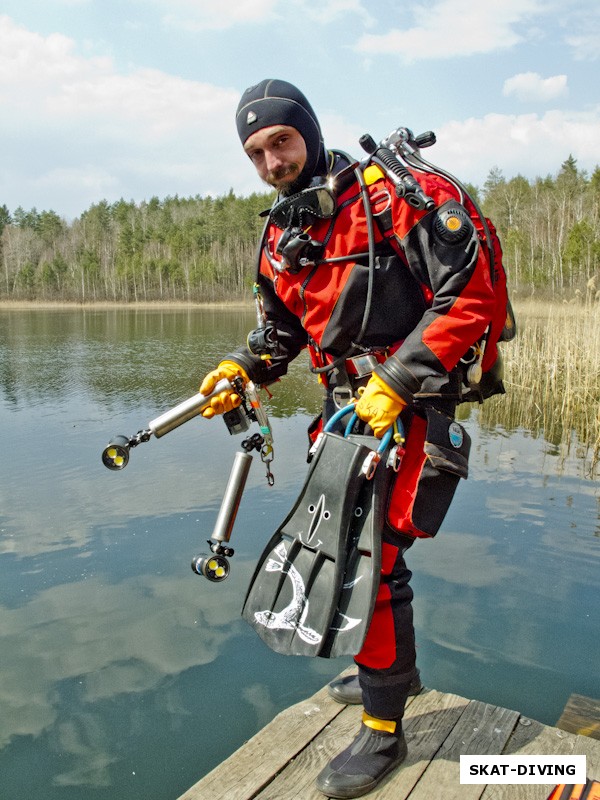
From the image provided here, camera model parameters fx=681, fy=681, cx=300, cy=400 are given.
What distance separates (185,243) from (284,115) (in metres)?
80.1

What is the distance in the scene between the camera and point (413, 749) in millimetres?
2311

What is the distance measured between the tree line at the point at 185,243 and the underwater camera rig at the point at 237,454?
4179cm

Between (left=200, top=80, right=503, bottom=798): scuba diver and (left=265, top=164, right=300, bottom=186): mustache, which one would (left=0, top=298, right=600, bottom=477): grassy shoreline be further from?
(left=265, top=164, right=300, bottom=186): mustache

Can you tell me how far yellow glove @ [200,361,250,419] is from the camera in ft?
8.29

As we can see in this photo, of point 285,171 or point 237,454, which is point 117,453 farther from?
point 285,171

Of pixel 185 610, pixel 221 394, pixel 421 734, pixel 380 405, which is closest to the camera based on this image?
pixel 380 405

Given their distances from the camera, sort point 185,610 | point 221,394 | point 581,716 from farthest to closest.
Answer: point 185,610
point 581,716
point 221,394

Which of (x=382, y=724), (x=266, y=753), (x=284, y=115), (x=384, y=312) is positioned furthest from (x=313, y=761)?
(x=284, y=115)

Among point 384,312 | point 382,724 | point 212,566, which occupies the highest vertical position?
point 384,312

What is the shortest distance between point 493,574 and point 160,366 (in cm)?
1060

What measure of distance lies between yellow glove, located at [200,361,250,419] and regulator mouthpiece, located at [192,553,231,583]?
51 centimetres

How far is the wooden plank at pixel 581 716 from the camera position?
101 inches

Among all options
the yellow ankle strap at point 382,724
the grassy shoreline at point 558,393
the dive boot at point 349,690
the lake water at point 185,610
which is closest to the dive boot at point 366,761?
the yellow ankle strap at point 382,724
